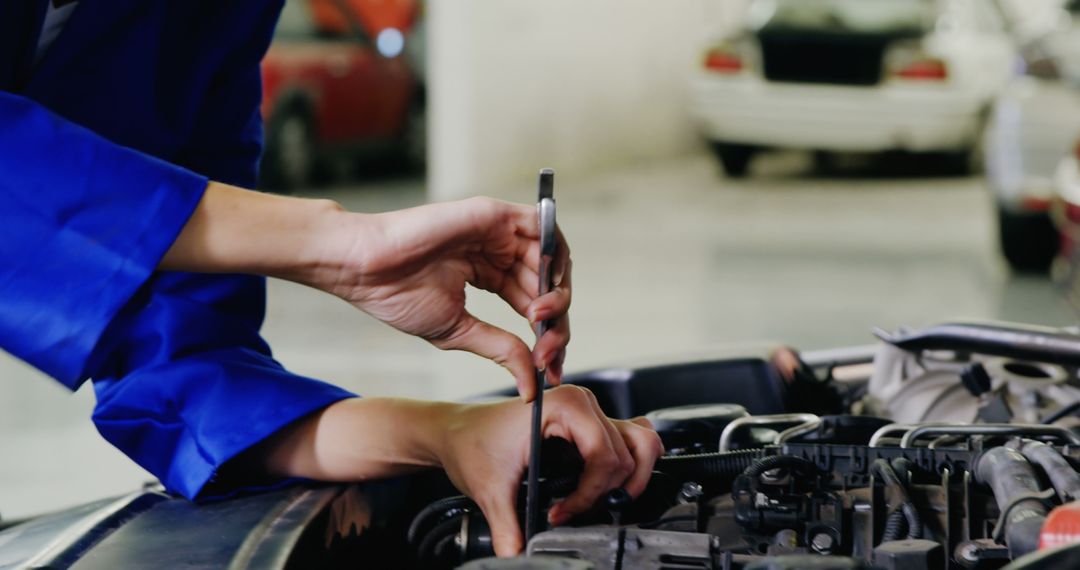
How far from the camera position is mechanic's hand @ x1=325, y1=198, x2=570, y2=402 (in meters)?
1.07

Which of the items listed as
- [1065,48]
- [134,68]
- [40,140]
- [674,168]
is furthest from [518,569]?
[674,168]

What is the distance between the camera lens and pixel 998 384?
5.40 ft

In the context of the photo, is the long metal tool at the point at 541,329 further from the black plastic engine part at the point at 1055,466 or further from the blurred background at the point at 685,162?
the blurred background at the point at 685,162

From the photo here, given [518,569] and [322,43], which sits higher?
[322,43]

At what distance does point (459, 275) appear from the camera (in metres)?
1.14

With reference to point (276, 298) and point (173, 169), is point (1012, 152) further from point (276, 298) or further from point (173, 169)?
point (173, 169)

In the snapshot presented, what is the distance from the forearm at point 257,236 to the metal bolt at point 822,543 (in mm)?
430

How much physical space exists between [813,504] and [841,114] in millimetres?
7887

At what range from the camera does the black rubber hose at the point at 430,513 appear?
4.17 ft

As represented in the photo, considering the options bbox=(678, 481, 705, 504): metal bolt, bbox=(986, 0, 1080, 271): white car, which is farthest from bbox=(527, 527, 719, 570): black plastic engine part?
bbox=(986, 0, 1080, 271): white car

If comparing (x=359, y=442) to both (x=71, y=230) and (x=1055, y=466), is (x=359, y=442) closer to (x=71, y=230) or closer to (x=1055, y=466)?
(x=71, y=230)

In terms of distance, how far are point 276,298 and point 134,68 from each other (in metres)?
4.86

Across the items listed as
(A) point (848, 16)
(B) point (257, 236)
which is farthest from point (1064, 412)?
(A) point (848, 16)

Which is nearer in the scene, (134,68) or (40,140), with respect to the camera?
(40,140)
